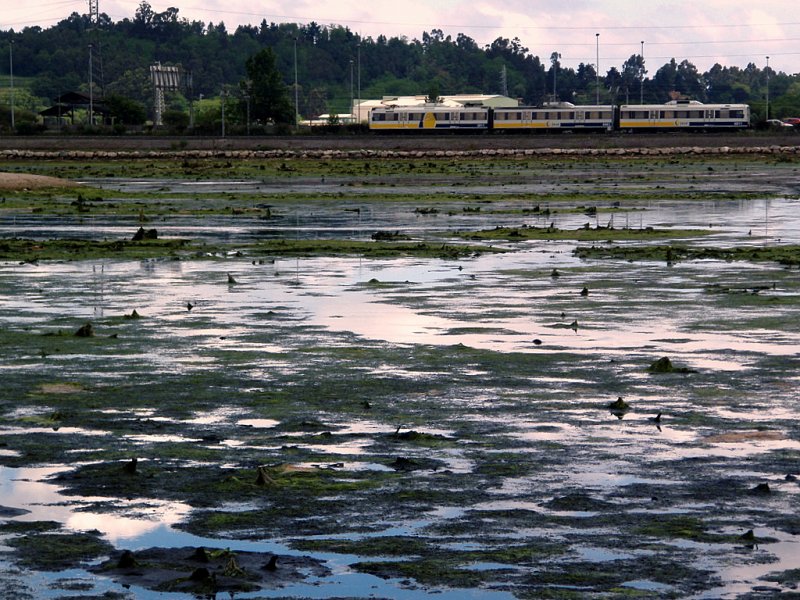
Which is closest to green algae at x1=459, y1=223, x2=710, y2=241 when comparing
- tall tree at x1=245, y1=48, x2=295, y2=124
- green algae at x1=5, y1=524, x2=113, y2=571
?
green algae at x1=5, y1=524, x2=113, y2=571

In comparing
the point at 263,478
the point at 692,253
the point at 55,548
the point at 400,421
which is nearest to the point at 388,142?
the point at 692,253

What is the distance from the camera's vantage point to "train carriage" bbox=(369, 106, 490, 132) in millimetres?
133500

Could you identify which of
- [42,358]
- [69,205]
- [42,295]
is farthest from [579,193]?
[42,358]

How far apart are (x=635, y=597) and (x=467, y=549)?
1255mm

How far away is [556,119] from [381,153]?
1113 inches

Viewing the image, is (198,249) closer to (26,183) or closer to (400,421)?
(400,421)

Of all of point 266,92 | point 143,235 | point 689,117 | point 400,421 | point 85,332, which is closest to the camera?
point 400,421

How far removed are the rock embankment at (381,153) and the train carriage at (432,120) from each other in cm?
2083

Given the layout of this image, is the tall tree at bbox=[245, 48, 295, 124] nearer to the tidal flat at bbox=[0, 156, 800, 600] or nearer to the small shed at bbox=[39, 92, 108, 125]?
the small shed at bbox=[39, 92, 108, 125]

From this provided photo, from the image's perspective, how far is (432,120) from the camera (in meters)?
134

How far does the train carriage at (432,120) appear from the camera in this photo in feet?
438

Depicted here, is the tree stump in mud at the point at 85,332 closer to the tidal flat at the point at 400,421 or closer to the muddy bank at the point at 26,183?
the tidal flat at the point at 400,421

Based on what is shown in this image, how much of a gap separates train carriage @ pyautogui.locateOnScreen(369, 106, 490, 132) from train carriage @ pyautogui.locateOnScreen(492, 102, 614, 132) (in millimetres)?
1816

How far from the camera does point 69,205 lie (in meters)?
47.8
